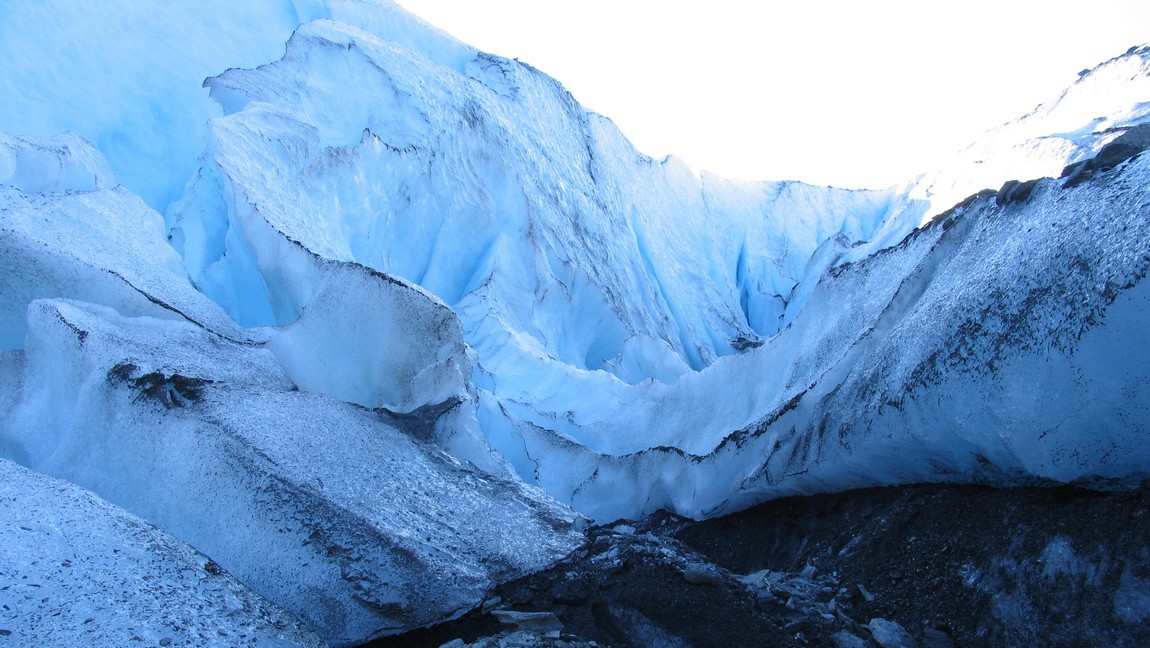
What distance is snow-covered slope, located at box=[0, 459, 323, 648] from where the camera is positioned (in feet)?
5.95

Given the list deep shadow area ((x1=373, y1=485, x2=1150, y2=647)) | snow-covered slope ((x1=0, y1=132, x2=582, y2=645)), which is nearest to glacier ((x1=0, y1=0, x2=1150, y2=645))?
snow-covered slope ((x1=0, y1=132, x2=582, y2=645))

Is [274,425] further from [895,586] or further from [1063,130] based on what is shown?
[1063,130]

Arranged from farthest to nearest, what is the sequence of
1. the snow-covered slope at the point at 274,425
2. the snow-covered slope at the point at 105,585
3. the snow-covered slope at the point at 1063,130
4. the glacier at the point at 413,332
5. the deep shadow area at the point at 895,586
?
the snow-covered slope at the point at 1063,130 < the snow-covered slope at the point at 274,425 < the glacier at the point at 413,332 < the deep shadow area at the point at 895,586 < the snow-covered slope at the point at 105,585

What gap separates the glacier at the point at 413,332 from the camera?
2475mm

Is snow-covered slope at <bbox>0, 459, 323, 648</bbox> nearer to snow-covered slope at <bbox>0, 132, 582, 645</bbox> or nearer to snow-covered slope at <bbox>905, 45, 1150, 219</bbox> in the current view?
snow-covered slope at <bbox>0, 132, 582, 645</bbox>

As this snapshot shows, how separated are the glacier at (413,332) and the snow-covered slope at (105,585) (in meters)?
0.06

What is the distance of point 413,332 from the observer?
3.93 metres

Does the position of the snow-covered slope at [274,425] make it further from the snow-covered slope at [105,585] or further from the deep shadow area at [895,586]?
the snow-covered slope at [105,585]

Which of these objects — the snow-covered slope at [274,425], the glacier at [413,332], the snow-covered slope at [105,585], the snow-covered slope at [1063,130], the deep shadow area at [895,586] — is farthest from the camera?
the snow-covered slope at [1063,130]

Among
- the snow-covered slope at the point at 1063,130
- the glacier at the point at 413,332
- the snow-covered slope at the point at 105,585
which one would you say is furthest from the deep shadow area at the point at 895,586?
the snow-covered slope at the point at 1063,130

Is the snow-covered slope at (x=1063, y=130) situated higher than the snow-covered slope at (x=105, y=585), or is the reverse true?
the snow-covered slope at (x=1063, y=130)

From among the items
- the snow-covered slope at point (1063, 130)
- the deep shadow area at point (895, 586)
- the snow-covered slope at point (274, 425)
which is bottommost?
the snow-covered slope at point (274, 425)

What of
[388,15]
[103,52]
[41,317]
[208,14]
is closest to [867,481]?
[41,317]

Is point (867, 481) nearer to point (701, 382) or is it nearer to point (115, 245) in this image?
point (701, 382)
